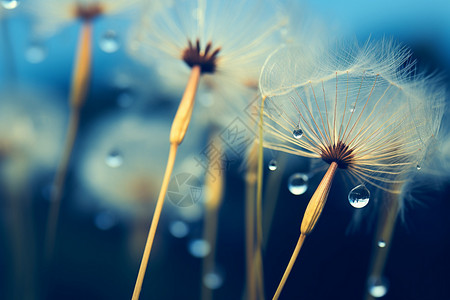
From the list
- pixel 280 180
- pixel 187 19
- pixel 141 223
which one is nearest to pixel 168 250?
pixel 141 223

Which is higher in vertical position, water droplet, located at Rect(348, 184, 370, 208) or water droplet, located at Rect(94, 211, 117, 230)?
water droplet, located at Rect(348, 184, 370, 208)

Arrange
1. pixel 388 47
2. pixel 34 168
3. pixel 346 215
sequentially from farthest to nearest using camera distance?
pixel 34 168
pixel 346 215
pixel 388 47

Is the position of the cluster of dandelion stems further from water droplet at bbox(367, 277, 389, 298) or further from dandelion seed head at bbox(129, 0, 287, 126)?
water droplet at bbox(367, 277, 389, 298)

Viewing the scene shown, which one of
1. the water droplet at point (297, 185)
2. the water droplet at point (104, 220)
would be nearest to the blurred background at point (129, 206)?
the water droplet at point (104, 220)

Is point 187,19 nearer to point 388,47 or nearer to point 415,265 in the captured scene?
point 388,47

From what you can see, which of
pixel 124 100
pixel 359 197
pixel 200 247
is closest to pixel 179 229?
pixel 200 247

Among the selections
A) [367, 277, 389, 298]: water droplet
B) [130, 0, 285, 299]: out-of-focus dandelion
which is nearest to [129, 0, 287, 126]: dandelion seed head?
[130, 0, 285, 299]: out-of-focus dandelion

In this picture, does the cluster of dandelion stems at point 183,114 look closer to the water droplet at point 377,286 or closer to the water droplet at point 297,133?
the water droplet at point 297,133

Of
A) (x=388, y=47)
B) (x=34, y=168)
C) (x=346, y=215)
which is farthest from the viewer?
(x=34, y=168)
